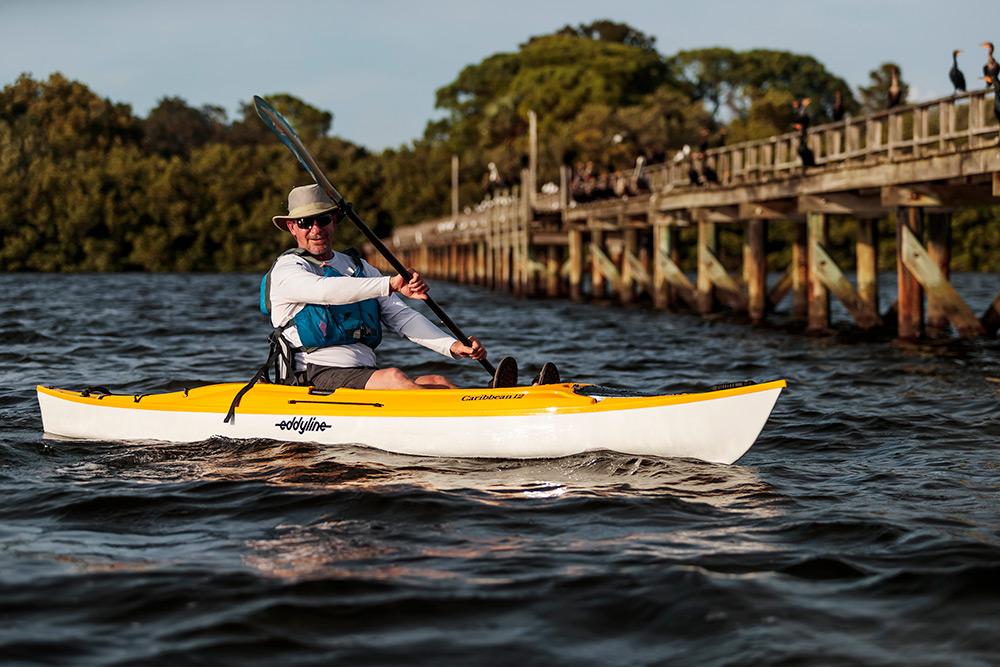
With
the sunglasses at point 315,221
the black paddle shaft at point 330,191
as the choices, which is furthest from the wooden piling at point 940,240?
the sunglasses at point 315,221

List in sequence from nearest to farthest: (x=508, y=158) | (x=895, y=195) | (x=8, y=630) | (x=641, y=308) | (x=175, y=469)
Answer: (x=8, y=630) → (x=175, y=469) → (x=895, y=195) → (x=641, y=308) → (x=508, y=158)

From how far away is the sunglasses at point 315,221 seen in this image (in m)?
7.97

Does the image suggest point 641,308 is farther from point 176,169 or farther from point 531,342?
point 176,169

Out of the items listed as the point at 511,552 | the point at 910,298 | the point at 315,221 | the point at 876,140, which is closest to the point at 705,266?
the point at 876,140

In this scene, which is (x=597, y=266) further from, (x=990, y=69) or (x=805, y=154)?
(x=990, y=69)

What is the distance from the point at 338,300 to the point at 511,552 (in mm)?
2543

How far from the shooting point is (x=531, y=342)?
18.6 m

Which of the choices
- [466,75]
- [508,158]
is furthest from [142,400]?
[466,75]

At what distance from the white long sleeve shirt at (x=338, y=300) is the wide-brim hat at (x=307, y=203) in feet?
0.92

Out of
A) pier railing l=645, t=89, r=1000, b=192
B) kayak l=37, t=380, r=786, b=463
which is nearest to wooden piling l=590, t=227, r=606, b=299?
pier railing l=645, t=89, r=1000, b=192

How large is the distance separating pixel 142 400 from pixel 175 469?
3.82 ft

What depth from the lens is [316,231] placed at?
802 centimetres

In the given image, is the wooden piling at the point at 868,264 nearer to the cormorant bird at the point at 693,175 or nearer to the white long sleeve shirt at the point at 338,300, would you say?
the cormorant bird at the point at 693,175

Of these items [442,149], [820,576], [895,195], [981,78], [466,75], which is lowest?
[820,576]
